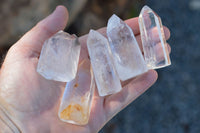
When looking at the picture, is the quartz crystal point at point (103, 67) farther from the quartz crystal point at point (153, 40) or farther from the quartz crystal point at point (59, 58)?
the quartz crystal point at point (153, 40)

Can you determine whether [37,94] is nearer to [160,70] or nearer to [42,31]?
[42,31]

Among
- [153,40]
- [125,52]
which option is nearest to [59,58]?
[125,52]

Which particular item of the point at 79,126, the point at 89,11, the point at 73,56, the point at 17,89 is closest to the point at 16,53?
the point at 17,89

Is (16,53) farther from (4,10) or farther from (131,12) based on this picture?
(131,12)

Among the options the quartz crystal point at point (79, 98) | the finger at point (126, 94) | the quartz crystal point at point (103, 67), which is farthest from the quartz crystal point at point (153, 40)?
the quartz crystal point at point (79, 98)

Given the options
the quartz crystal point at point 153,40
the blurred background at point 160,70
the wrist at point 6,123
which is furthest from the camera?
the blurred background at point 160,70

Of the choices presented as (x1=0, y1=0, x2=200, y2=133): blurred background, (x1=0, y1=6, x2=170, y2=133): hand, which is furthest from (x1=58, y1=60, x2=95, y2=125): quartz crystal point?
(x1=0, y1=0, x2=200, y2=133): blurred background

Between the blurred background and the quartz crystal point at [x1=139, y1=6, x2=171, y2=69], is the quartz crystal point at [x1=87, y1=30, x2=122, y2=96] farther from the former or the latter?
the blurred background
